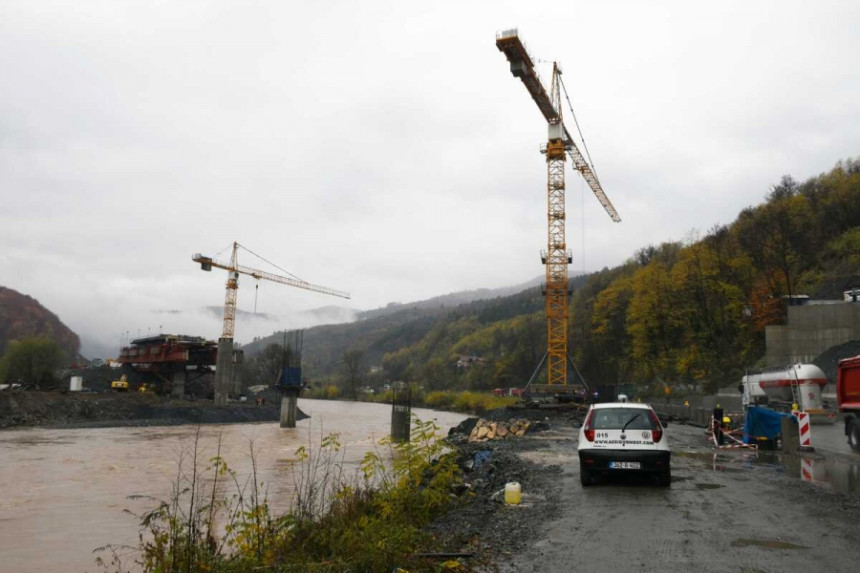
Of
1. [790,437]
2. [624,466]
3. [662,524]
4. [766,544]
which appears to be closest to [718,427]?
[790,437]

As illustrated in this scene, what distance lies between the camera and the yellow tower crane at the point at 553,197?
54500 mm

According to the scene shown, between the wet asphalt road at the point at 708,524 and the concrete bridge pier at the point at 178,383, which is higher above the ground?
the wet asphalt road at the point at 708,524

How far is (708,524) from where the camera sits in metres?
8.60

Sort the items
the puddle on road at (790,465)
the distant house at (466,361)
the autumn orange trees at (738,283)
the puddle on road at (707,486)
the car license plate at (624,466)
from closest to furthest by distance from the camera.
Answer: the car license plate at (624,466) < the puddle on road at (707,486) < the puddle on road at (790,465) < the autumn orange trees at (738,283) < the distant house at (466,361)

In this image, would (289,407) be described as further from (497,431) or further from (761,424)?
(761,424)

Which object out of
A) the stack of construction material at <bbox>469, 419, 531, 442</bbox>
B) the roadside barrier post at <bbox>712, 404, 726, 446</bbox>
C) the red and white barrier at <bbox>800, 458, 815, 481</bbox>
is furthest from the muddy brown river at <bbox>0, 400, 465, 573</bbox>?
the roadside barrier post at <bbox>712, 404, 726, 446</bbox>

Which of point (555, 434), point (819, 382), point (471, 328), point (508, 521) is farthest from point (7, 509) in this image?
point (471, 328)

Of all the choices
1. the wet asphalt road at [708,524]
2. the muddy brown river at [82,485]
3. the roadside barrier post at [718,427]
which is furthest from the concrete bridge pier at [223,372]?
the wet asphalt road at [708,524]

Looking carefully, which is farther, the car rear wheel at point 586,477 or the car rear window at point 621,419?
the car rear wheel at point 586,477

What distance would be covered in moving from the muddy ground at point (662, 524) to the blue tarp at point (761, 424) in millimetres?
4953

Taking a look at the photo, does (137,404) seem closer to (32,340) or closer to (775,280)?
(32,340)

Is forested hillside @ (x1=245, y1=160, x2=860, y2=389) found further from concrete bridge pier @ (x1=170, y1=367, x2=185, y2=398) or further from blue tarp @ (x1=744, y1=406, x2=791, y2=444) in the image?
concrete bridge pier @ (x1=170, y1=367, x2=185, y2=398)

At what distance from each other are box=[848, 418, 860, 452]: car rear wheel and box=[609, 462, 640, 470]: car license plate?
11031 mm

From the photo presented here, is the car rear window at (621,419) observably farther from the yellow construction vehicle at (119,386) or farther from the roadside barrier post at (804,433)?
the yellow construction vehicle at (119,386)
